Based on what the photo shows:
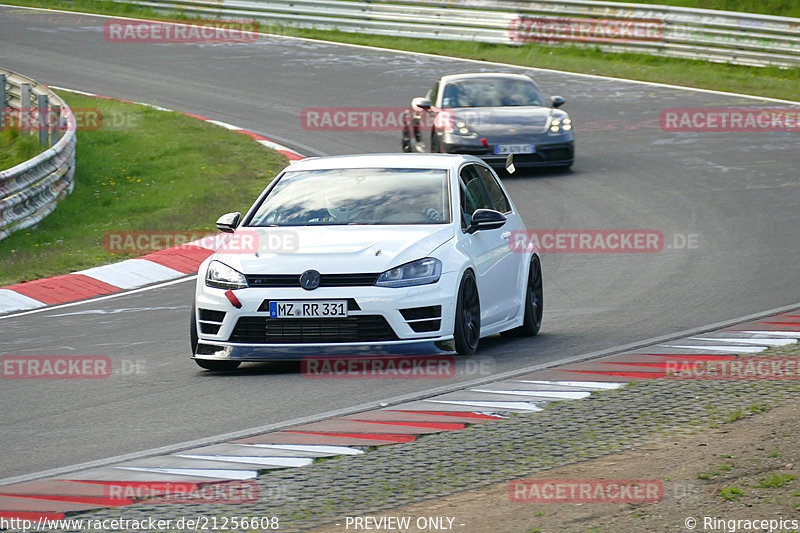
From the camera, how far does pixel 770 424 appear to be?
6762 millimetres

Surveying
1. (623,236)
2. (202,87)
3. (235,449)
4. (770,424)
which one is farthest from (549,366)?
(202,87)

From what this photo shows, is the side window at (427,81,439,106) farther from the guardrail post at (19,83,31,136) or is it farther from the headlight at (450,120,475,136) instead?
the guardrail post at (19,83,31,136)

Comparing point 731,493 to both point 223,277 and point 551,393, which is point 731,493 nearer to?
point 551,393

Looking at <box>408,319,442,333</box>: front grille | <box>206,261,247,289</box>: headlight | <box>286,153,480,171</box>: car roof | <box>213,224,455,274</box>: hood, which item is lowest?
<box>408,319,442,333</box>: front grille

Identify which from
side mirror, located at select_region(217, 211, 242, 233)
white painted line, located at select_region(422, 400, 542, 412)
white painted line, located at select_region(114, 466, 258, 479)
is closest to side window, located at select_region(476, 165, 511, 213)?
side mirror, located at select_region(217, 211, 242, 233)

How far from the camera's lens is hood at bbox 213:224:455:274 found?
8.65 m

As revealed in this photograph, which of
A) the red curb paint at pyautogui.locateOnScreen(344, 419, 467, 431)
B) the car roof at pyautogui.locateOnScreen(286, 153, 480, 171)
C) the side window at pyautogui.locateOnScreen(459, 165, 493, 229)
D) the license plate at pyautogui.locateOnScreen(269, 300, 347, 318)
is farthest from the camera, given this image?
the car roof at pyautogui.locateOnScreen(286, 153, 480, 171)

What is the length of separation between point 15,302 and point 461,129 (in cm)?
840

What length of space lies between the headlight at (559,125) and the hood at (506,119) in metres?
0.08

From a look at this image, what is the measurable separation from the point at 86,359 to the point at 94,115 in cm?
1436

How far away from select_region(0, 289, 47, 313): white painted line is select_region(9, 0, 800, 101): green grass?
49.9ft

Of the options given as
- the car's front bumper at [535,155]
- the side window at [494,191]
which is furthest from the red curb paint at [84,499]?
the car's front bumper at [535,155]

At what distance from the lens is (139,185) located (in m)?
19.2

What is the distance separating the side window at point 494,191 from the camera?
10.6 m
